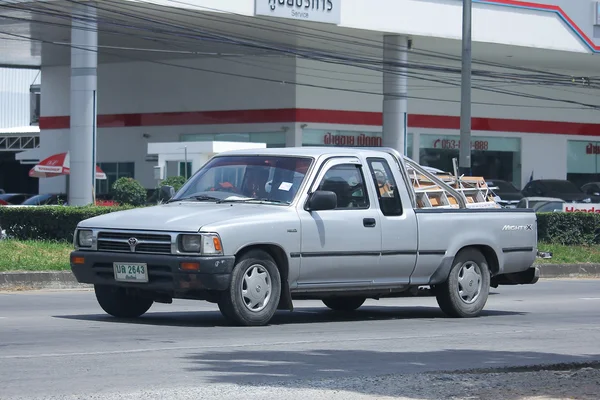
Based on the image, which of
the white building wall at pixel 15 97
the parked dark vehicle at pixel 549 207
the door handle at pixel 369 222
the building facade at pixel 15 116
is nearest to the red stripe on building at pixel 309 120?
the parked dark vehicle at pixel 549 207

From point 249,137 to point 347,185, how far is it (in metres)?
32.4

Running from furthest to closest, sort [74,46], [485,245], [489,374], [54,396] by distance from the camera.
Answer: [74,46]
[485,245]
[489,374]
[54,396]

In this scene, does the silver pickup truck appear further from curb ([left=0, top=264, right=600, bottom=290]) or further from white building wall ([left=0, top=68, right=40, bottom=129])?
white building wall ([left=0, top=68, right=40, bottom=129])

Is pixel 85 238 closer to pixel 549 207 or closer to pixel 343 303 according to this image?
pixel 343 303

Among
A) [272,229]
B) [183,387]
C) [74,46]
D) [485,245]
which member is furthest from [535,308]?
[74,46]

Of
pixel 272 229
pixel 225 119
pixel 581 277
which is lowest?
pixel 581 277

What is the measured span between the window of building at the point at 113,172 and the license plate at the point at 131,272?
120 ft

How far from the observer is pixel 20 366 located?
825 cm

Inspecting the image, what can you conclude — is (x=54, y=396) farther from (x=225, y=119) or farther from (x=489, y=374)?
(x=225, y=119)

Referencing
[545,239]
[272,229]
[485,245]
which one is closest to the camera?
[272,229]

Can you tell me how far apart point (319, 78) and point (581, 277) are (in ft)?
68.9

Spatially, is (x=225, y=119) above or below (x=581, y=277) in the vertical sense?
above

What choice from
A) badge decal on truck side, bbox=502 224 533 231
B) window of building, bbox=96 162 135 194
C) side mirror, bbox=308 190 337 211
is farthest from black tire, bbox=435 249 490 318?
window of building, bbox=96 162 135 194

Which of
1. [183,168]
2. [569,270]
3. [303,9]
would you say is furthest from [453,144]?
[569,270]
